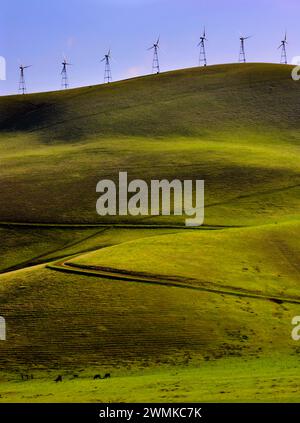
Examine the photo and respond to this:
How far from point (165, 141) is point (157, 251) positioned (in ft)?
167

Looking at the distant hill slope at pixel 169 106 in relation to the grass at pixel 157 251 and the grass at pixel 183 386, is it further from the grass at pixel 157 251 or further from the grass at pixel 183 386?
the grass at pixel 183 386

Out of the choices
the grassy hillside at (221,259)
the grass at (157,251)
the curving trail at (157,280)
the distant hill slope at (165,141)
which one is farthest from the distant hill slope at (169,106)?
the curving trail at (157,280)

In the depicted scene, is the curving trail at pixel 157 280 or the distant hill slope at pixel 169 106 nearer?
the curving trail at pixel 157 280

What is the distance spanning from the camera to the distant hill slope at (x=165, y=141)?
250 feet

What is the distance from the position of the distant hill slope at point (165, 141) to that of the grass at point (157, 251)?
0.33 metres

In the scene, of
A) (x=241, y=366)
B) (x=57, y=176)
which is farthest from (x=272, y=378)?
(x=57, y=176)

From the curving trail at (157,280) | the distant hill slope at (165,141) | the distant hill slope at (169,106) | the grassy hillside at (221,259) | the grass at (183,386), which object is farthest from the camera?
the distant hill slope at (169,106)

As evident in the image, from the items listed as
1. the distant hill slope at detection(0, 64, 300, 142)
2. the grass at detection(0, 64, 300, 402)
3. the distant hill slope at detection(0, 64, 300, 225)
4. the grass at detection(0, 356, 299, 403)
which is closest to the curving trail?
the grass at detection(0, 64, 300, 402)

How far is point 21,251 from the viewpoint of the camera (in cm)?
6600

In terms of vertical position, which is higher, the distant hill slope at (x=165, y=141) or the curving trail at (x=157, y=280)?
the distant hill slope at (x=165, y=141)

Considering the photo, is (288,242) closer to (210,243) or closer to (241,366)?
(210,243)

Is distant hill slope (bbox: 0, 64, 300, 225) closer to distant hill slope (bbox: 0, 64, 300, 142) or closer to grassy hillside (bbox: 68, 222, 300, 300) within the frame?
distant hill slope (bbox: 0, 64, 300, 142)

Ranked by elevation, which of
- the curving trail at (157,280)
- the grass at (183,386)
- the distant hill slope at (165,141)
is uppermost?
the distant hill slope at (165,141)

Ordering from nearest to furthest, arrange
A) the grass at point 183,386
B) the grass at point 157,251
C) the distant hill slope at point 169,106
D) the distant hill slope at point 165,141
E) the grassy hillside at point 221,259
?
the grass at point 183,386 → the grass at point 157,251 → the grassy hillside at point 221,259 → the distant hill slope at point 165,141 → the distant hill slope at point 169,106
